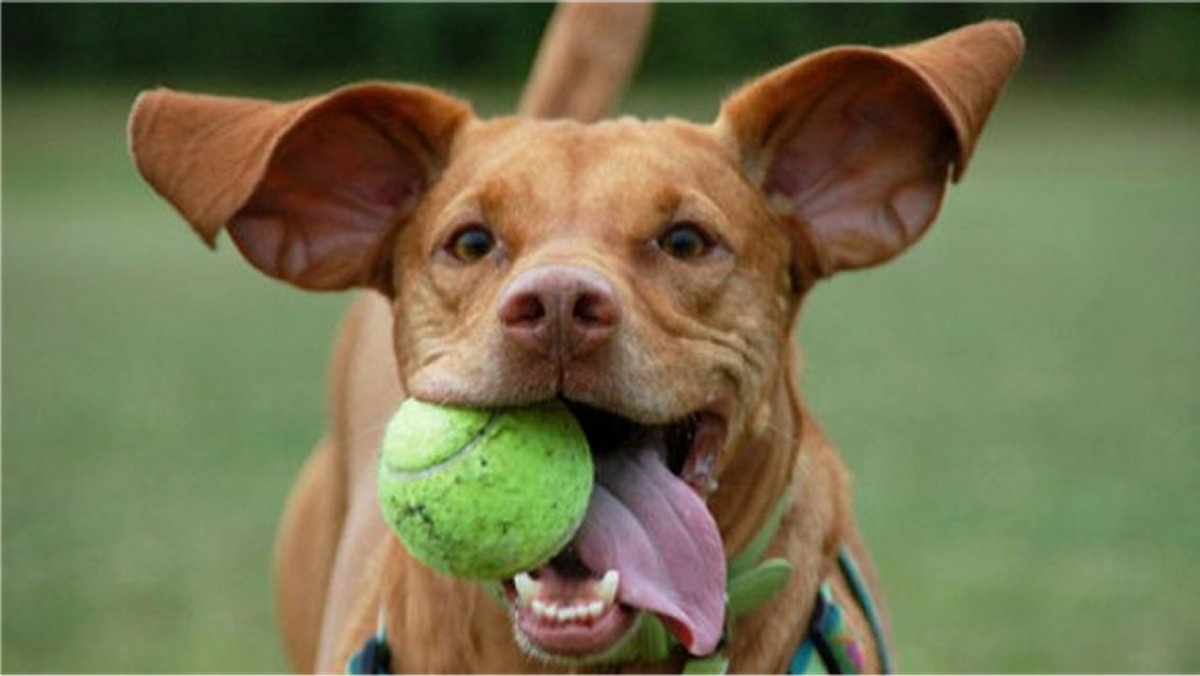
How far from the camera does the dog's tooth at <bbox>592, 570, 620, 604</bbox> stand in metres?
3.75

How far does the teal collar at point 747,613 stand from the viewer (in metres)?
4.06

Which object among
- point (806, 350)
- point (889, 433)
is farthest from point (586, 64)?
point (806, 350)

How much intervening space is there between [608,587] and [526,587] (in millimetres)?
144

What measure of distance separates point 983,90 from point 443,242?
98cm

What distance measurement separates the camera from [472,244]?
4105 mm

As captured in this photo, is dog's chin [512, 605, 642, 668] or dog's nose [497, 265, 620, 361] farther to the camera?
dog's chin [512, 605, 642, 668]

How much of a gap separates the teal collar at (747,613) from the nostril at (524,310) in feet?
1.88

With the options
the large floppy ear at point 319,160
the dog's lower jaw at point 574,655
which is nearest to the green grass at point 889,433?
the large floppy ear at point 319,160

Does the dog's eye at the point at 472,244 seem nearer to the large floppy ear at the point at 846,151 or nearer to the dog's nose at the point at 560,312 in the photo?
the dog's nose at the point at 560,312

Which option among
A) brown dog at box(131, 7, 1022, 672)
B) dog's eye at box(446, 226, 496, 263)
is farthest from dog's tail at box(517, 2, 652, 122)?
dog's eye at box(446, 226, 496, 263)

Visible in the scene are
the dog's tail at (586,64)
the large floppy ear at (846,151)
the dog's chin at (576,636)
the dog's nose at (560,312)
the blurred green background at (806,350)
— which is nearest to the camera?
the dog's nose at (560,312)

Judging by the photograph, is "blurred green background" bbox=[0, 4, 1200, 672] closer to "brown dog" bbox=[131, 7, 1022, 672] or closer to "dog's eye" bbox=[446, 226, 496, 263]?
"brown dog" bbox=[131, 7, 1022, 672]

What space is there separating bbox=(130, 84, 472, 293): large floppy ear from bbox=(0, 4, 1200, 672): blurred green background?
10.9 feet

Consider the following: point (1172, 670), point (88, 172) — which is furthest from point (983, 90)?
point (88, 172)
